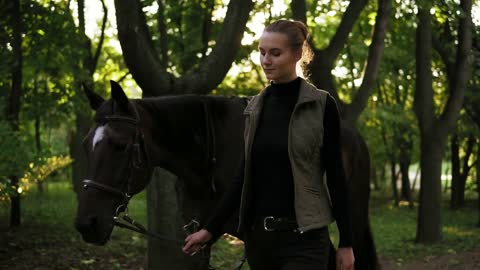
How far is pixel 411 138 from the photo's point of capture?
2434 cm

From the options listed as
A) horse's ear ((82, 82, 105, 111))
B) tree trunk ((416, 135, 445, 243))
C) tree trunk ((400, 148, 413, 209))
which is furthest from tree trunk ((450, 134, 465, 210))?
horse's ear ((82, 82, 105, 111))

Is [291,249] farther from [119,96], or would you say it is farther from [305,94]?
[119,96]

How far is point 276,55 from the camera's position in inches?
118

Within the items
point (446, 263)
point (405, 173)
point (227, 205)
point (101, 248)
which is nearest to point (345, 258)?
point (227, 205)

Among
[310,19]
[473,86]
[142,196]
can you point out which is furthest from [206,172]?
[142,196]

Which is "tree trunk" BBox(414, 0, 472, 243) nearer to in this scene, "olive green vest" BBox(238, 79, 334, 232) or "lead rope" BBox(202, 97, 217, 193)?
"lead rope" BBox(202, 97, 217, 193)

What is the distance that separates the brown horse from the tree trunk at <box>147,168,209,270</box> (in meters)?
2.37

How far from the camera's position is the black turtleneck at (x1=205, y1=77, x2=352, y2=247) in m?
3.00

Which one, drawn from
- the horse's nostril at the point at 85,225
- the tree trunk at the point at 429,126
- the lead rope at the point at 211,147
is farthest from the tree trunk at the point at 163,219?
the tree trunk at the point at 429,126

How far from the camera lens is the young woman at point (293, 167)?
9.73ft

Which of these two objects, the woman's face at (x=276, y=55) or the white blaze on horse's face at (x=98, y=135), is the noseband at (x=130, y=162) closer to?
the white blaze on horse's face at (x=98, y=135)

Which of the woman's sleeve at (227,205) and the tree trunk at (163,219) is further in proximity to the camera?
the tree trunk at (163,219)

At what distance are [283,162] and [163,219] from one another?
4.35 meters

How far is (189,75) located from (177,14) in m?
5.53
